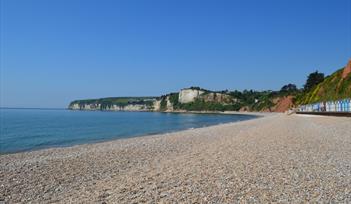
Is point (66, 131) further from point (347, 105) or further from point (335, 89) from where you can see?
point (335, 89)

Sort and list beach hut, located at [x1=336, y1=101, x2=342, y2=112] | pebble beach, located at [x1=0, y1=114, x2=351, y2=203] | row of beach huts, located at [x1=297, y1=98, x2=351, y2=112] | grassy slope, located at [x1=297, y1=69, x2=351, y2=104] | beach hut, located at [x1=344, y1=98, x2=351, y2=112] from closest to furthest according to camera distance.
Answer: pebble beach, located at [x1=0, y1=114, x2=351, y2=203]
beach hut, located at [x1=344, y1=98, x2=351, y2=112]
row of beach huts, located at [x1=297, y1=98, x2=351, y2=112]
beach hut, located at [x1=336, y1=101, x2=342, y2=112]
grassy slope, located at [x1=297, y1=69, x2=351, y2=104]

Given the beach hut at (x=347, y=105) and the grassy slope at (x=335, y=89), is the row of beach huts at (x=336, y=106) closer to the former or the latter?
the beach hut at (x=347, y=105)

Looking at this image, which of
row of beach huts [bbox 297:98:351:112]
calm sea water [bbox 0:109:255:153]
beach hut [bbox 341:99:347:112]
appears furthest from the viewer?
beach hut [bbox 341:99:347:112]

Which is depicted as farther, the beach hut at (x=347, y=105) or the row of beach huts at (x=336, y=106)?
the row of beach huts at (x=336, y=106)

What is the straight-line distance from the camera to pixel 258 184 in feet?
28.7

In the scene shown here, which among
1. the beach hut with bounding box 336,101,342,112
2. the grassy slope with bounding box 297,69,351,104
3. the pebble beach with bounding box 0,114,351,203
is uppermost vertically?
the grassy slope with bounding box 297,69,351,104

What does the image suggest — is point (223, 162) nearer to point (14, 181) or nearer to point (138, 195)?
point (138, 195)

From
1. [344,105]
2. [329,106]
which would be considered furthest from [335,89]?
[344,105]

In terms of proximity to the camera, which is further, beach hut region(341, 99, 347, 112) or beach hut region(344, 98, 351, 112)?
beach hut region(341, 99, 347, 112)

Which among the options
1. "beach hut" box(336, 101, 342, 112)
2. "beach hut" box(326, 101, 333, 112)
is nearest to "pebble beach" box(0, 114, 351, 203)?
"beach hut" box(336, 101, 342, 112)

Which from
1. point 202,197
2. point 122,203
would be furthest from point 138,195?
point 202,197

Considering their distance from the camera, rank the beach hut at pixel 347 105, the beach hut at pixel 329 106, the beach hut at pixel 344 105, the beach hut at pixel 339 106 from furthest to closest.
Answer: the beach hut at pixel 329 106
the beach hut at pixel 339 106
the beach hut at pixel 344 105
the beach hut at pixel 347 105

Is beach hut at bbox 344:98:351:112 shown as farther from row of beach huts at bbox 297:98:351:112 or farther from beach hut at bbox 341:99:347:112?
beach hut at bbox 341:99:347:112

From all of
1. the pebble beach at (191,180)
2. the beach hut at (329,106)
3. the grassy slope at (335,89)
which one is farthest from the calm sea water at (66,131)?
the grassy slope at (335,89)
